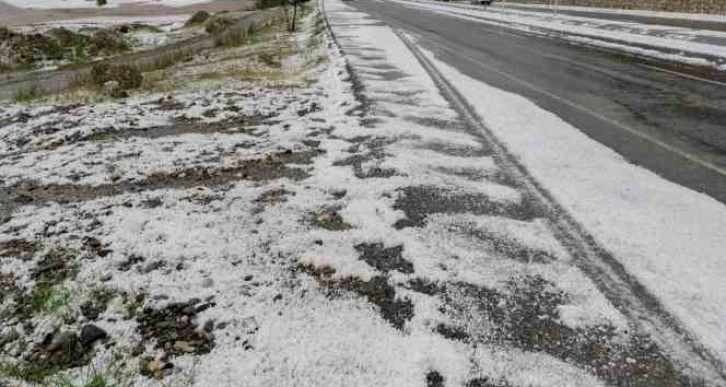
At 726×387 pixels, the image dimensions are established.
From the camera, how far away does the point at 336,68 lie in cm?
1271

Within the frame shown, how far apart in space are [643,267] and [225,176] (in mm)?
4232

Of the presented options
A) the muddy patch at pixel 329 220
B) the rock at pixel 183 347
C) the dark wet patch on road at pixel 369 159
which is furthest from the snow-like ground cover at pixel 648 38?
the rock at pixel 183 347

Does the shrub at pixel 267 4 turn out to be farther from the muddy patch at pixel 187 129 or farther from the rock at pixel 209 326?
the rock at pixel 209 326

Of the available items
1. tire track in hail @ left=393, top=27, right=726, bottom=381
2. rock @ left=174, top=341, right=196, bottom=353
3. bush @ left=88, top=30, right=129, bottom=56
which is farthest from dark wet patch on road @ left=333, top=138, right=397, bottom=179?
bush @ left=88, top=30, right=129, bottom=56

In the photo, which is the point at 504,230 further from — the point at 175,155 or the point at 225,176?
the point at 175,155

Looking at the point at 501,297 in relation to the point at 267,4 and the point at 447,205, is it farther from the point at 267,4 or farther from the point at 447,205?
the point at 267,4

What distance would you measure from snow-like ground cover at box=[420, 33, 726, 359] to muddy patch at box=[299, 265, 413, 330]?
5.40ft

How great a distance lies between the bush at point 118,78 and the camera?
1188cm

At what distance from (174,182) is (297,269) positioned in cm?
264

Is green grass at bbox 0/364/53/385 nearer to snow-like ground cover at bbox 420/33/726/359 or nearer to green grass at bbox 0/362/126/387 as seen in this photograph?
green grass at bbox 0/362/126/387

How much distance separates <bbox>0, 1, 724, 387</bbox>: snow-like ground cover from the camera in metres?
2.84

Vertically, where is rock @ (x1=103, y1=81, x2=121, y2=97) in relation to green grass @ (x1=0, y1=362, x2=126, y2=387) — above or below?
above

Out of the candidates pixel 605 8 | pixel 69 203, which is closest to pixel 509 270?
pixel 69 203

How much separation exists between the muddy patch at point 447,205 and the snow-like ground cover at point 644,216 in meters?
0.43
